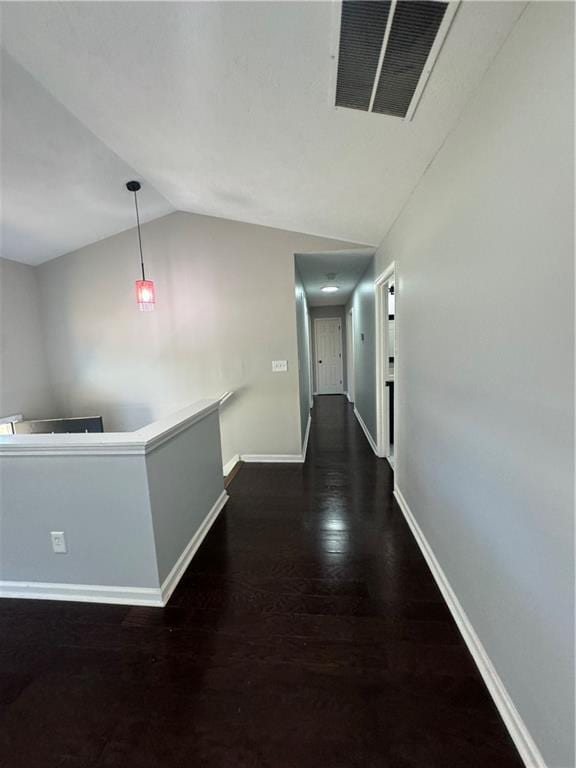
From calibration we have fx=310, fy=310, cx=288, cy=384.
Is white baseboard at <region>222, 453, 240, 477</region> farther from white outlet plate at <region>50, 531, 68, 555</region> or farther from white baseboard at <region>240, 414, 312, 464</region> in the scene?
white outlet plate at <region>50, 531, 68, 555</region>

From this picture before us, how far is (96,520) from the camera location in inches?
66.5

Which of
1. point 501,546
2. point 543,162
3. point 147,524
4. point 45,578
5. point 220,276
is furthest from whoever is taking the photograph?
point 220,276

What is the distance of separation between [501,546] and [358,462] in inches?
97.7

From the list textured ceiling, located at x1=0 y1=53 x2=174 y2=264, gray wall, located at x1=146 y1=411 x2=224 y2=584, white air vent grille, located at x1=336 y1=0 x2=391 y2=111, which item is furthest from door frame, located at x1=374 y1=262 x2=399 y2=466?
textured ceiling, located at x1=0 y1=53 x2=174 y2=264

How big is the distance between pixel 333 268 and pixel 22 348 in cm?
386

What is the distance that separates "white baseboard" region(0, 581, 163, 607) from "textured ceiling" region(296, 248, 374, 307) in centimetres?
329

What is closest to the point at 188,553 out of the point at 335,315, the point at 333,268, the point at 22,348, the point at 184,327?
the point at 184,327

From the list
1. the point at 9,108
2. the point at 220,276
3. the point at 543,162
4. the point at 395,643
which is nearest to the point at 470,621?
the point at 395,643

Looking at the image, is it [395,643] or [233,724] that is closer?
[233,724]

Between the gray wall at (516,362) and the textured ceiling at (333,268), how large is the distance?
6.23 ft

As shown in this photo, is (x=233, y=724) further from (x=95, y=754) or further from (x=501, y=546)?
(x=501, y=546)

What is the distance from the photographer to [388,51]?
1.12 metres

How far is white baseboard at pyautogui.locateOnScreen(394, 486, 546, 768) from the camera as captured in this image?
3.30 feet

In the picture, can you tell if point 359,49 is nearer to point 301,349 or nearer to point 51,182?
point 51,182
